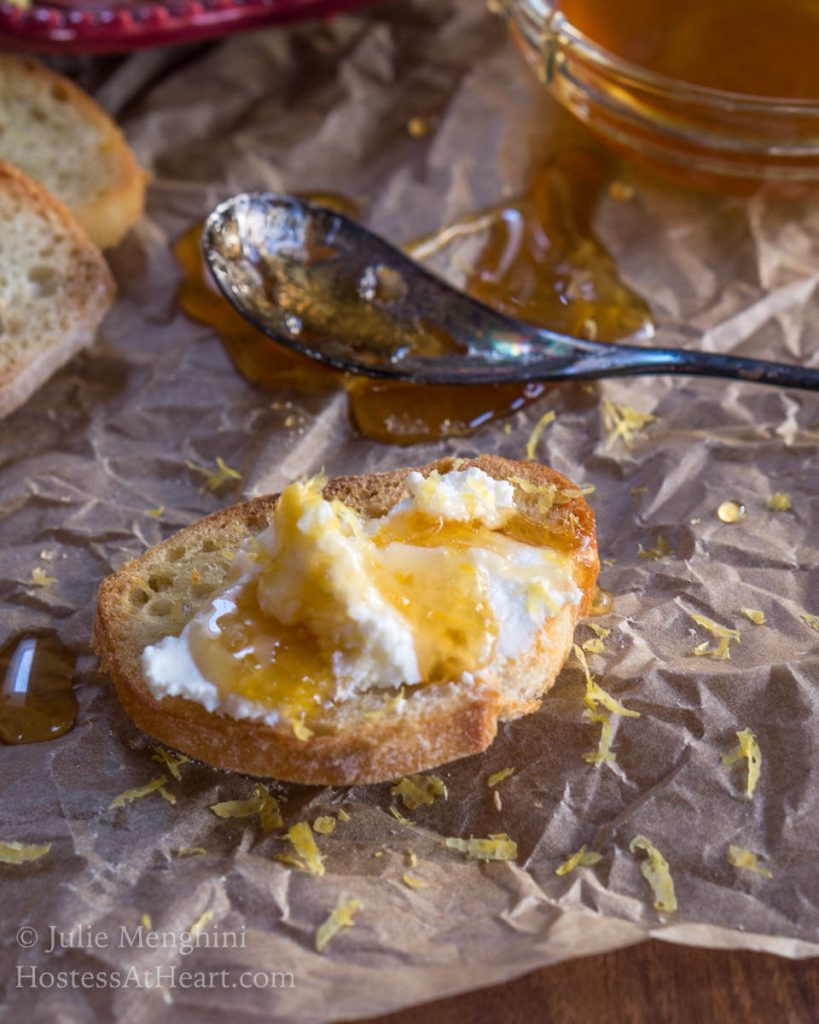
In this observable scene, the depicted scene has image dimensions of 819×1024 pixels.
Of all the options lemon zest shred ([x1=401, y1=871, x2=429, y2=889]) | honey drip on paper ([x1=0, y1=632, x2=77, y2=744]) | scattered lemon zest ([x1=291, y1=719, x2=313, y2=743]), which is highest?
scattered lemon zest ([x1=291, y1=719, x2=313, y2=743])

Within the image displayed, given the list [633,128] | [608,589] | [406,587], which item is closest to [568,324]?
[633,128]

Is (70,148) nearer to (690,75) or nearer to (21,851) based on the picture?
(690,75)

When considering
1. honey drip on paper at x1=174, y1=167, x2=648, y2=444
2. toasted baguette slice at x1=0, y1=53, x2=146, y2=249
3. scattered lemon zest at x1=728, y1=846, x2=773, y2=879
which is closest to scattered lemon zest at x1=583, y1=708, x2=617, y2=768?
scattered lemon zest at x1=728, y1=846, x2=773, y2=879

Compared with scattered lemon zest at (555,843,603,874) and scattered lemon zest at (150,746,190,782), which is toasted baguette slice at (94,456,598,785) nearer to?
scattered lemon zest at (150,746,190,782)

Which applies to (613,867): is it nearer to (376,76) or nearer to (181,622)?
(181,622)

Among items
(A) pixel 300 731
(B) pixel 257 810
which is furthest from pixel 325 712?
(B) pixel 257 810

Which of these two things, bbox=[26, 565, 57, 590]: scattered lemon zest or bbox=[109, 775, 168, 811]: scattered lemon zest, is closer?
bbox=[109, 775, 168, 811]: scattered lemon zest

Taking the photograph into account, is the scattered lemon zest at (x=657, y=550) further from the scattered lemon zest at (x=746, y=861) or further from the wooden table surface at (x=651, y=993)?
the wooden table surface at (x=651, y=993)
